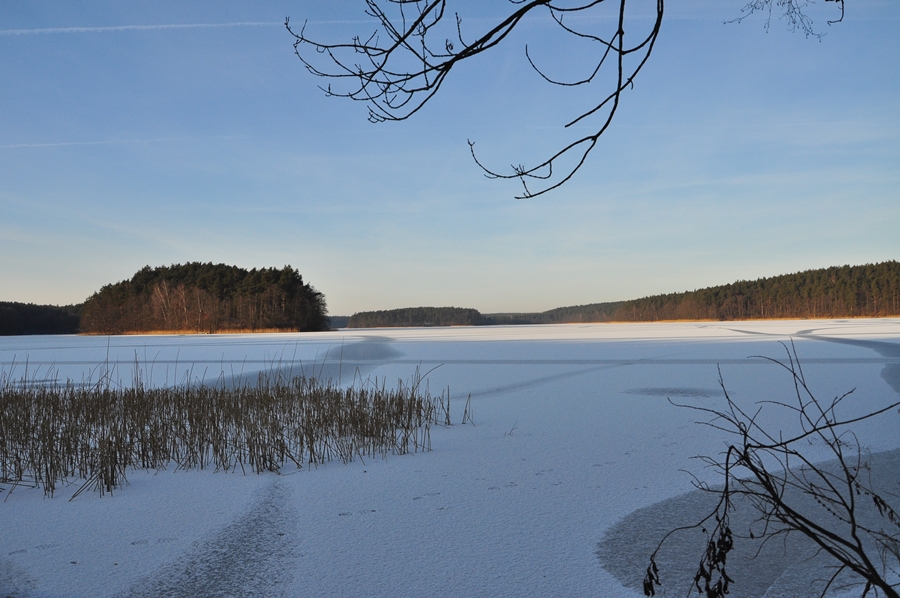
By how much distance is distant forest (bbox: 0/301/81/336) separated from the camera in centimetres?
5103

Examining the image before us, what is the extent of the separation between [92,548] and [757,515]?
11.0 ft

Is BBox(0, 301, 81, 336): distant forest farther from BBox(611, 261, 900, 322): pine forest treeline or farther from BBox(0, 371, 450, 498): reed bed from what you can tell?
BBox(611, 261, 900, 322): pine forest treeline

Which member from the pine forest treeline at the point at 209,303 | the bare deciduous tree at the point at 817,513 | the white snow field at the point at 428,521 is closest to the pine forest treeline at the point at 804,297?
the pine forest treeline at the point at 209,303

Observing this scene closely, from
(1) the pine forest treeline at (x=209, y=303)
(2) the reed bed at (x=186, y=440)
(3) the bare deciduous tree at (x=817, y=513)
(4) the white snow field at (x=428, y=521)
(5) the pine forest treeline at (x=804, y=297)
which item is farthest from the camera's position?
(5) the pine forest treeline at (x=804, y=297)

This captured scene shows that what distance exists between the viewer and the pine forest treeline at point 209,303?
46219 millimetres

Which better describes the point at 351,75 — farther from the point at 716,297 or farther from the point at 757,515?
the point at 716,297

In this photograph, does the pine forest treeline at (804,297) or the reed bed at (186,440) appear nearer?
the reed bed at (186,440)

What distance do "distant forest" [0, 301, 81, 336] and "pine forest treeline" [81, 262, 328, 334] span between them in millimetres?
4676

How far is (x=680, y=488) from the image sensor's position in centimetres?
373

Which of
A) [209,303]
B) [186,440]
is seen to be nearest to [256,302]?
[209,303]

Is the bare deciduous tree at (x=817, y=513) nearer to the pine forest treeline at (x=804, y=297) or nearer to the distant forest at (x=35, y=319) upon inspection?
the distant forest at (x=35, y=319)

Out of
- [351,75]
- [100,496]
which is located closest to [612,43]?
[351,75]

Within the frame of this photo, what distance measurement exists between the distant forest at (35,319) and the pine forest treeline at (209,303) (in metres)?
4.68

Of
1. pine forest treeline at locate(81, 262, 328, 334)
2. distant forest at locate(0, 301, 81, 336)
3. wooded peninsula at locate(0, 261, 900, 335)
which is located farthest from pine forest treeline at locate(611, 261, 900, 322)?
distant forest at locate(0, 301, 81, 336)
